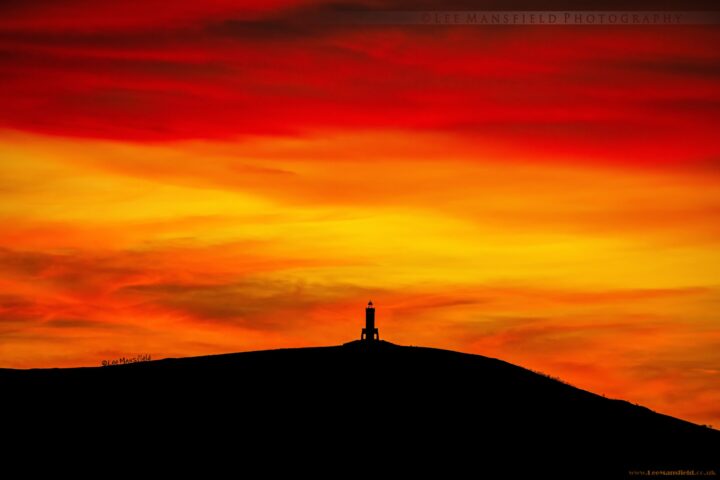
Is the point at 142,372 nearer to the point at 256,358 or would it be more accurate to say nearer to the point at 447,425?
the point at 256,358

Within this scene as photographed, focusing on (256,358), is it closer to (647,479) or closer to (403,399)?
(403,399)

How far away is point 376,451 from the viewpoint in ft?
150

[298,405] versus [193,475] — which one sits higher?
[298,405]

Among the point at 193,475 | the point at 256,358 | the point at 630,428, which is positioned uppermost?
the point at 256,358

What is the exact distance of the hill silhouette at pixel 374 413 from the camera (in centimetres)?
4562

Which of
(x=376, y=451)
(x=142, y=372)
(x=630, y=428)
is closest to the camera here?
(x=376, y=451)

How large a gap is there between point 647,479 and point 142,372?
21.7 meters

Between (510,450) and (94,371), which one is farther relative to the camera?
(94,371)

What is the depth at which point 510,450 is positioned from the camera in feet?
152

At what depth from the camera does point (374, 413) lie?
49031mm

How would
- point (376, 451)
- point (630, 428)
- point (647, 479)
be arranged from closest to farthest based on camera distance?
point (647, 479) < point (376, 451) < point (630, 428)

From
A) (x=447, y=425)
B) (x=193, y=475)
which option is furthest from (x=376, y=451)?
(x=193, y=475)

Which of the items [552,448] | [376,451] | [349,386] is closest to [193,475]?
[376,451]

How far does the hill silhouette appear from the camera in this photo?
45.6 metres
